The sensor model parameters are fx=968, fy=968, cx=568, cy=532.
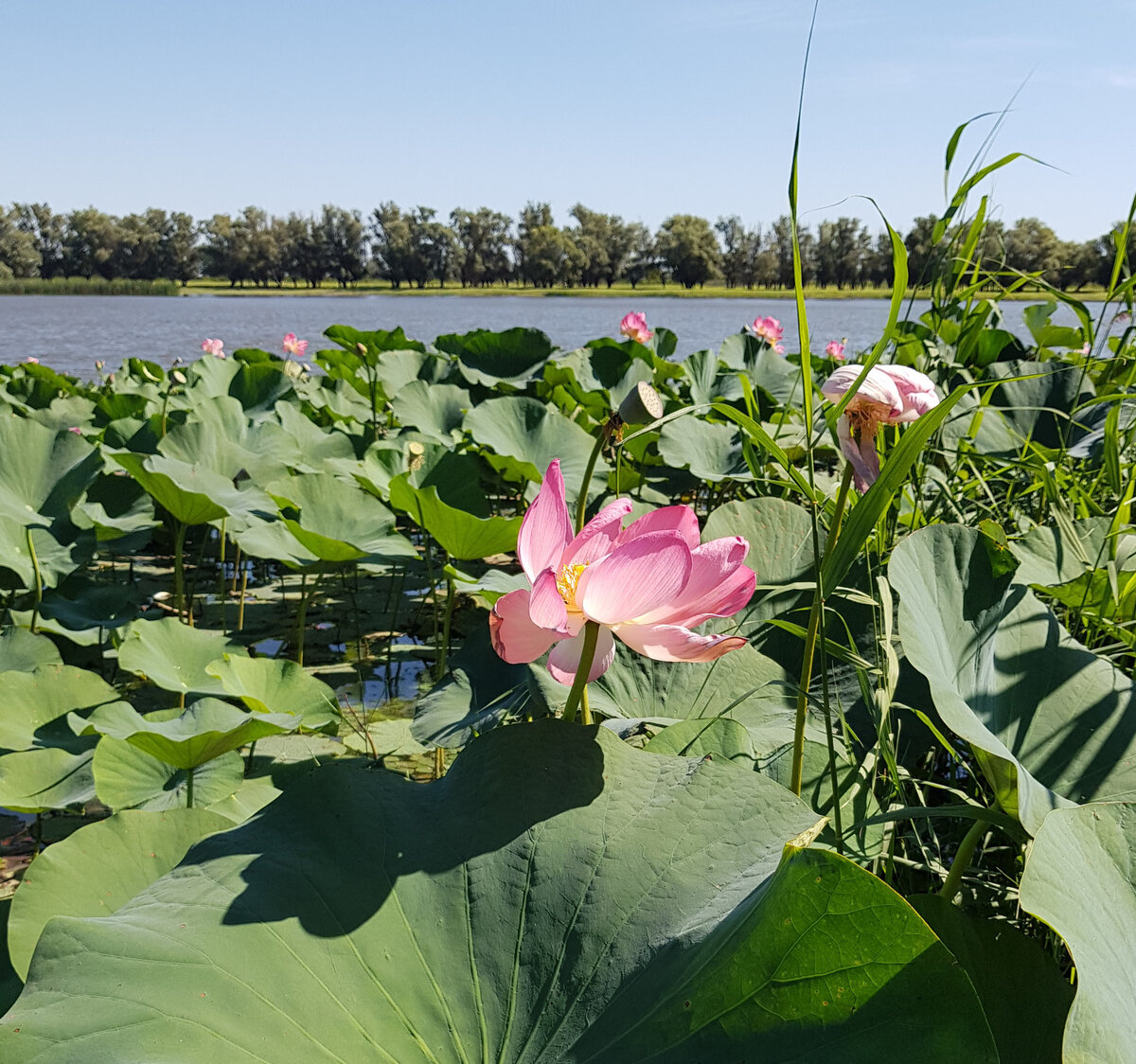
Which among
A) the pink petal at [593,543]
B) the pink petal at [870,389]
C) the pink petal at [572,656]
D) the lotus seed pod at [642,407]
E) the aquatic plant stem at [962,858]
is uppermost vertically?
the pink petal at [870,389]

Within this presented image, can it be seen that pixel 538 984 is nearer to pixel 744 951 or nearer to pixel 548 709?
pixel 744 951

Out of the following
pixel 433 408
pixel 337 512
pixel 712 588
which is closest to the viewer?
pixel 712 588

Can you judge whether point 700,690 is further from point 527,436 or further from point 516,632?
point 527,436

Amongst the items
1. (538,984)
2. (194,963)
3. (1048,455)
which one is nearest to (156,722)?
(194,963)

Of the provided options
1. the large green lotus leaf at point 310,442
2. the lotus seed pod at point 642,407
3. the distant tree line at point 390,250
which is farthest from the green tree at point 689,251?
the lotus seed pod at point 642,407

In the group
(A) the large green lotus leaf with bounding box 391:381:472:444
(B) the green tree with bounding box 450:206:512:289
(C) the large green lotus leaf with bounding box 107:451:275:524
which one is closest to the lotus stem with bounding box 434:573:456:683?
(C) the large green lotus leaf with bounding box 107:451:275:524

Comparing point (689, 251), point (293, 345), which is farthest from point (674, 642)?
point (689, 251)

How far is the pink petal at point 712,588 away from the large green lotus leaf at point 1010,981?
1.01 feet

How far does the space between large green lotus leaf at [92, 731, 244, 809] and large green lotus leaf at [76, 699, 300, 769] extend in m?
0.02

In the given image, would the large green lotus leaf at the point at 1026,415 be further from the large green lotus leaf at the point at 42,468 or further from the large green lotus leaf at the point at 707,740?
the large green lotus leaf at the point at 42,468

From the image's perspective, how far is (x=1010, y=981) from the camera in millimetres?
788

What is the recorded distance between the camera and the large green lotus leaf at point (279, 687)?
1.75m

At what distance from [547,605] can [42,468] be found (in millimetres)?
2283

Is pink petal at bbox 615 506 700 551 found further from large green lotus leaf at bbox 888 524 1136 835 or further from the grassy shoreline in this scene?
the grassy shoreline
